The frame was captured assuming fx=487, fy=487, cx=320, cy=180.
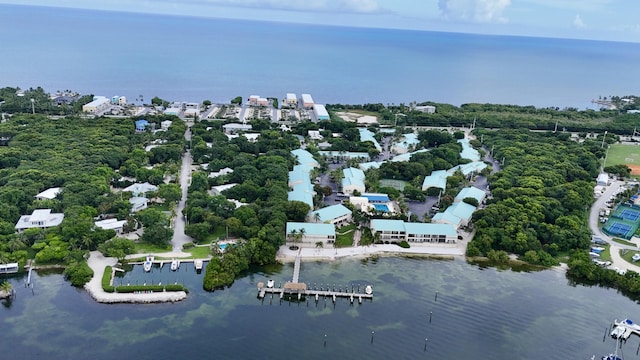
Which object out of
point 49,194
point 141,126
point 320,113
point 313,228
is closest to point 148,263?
point 313,228

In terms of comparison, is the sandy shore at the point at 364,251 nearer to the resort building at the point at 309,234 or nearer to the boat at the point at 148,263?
the resort building at the point at 309,234

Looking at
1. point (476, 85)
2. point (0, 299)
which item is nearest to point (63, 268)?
point (0, 299)

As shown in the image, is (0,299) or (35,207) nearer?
(0,299)

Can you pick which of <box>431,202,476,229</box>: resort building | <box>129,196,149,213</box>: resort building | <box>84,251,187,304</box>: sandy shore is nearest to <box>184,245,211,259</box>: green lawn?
<box>84,251,187,304</box>: sandy shore

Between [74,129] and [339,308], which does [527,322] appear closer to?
[339,308]

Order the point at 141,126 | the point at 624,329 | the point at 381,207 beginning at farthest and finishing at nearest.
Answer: the point at 141,126
the point at 381,207
the point at 624,329

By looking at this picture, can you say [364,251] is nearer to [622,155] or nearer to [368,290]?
[368,290]

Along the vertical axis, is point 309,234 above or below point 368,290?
above
